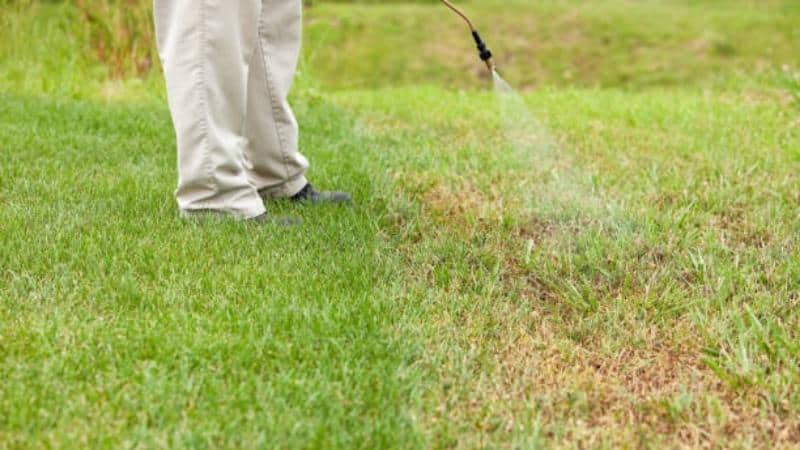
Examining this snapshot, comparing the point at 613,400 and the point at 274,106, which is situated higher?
the point at 274,106

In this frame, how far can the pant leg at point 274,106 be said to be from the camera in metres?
2.92

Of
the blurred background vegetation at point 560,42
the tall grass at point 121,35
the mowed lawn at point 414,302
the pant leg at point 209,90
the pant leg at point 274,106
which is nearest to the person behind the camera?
the mowed lawn at point 414,302

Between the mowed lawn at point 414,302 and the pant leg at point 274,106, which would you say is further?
the pant leg at point 274,106

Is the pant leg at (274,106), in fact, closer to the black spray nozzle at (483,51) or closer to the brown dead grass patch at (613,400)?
the black spray nozzle at (483,51)

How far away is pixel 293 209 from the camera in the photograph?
2928mm

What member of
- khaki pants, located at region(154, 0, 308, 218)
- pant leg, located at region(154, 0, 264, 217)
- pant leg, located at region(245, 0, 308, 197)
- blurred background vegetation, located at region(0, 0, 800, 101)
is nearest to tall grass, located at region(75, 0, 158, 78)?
blurred background vegetation, located at region(0, 0, 800, 101)

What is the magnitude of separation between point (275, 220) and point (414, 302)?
670mm

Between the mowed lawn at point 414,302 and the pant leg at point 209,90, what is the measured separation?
0.44 ft

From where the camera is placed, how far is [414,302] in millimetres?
2152

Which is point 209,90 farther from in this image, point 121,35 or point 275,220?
point 121,35

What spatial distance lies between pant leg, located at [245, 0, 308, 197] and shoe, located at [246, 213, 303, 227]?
1.13 feet

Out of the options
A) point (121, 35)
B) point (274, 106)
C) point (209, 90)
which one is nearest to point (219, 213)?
point (209, 90)

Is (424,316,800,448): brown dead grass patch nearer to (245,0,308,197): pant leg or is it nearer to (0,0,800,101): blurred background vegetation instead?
(245,0,308,197): pant leg

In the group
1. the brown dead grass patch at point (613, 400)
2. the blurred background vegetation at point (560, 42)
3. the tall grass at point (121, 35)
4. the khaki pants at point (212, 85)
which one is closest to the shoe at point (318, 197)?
the khaki pants at point (212, 85)
